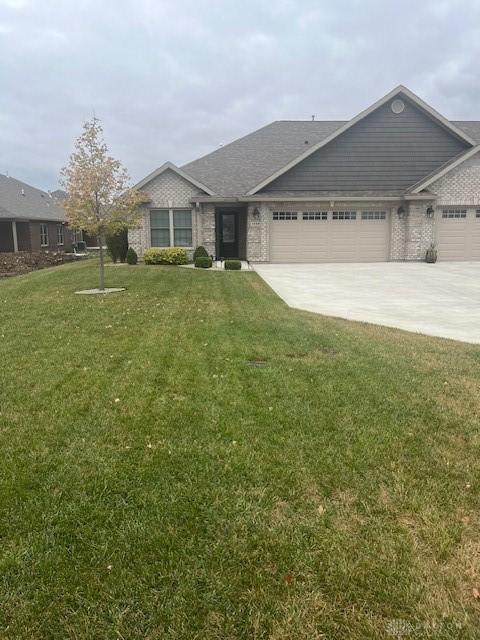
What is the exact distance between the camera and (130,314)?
8.99 meters

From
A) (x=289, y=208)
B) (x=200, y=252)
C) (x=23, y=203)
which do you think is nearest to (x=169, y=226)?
(x=200, y=252)

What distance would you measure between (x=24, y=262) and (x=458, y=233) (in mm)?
20344

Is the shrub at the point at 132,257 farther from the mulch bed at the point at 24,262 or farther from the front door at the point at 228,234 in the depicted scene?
the mulch bed at the point at 24,262

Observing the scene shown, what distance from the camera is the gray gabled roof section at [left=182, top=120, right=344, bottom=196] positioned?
22.2 meters

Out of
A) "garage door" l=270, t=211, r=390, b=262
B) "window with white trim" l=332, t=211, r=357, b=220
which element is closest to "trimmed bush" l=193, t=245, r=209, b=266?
"garage door" l=270, t=211, r=390, b=262

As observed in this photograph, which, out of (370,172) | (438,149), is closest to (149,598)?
(370,172)

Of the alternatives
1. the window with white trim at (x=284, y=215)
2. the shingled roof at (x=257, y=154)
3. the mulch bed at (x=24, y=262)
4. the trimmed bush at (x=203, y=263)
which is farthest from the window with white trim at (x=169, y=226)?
the mulch bed at (x=24, y=262)

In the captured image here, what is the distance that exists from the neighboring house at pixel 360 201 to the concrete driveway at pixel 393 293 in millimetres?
2031

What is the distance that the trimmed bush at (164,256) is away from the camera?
64.1 feet

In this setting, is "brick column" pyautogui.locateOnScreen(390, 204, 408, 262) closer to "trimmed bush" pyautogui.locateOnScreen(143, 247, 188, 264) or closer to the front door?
the front door

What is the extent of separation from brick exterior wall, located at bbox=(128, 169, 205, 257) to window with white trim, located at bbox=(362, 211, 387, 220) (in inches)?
287

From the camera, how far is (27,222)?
95.1 ft

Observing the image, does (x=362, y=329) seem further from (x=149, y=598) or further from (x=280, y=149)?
(x=280, y=149)

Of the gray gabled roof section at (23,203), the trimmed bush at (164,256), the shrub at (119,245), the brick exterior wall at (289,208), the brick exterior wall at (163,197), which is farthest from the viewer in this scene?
the gray gabled roof section at (23,203)
